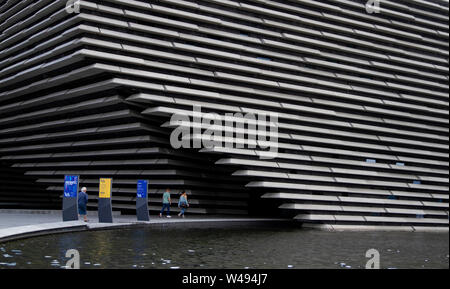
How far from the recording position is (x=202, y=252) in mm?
11680

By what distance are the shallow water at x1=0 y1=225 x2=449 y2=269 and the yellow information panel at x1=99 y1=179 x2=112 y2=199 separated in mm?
3093

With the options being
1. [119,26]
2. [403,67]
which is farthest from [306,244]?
[403,67]

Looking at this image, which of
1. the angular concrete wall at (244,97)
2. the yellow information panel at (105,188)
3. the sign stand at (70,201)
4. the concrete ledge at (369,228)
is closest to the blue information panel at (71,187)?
the sign stand at (70,201)

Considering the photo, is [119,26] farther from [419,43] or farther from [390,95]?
[419,43]

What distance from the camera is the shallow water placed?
9.77 m

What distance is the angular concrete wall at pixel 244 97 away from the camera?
2142cm

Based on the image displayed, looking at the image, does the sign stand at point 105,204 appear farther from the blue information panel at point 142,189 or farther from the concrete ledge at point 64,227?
the blue information panel at point 142,189

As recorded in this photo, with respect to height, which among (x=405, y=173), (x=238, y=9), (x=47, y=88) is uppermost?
(x=238, y=9)

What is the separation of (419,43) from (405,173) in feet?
24.5

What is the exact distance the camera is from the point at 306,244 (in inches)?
568

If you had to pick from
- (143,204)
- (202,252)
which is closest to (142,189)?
(143,204)

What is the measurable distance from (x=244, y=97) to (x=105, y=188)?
744 centimetres

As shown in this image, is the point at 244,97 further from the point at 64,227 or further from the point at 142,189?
the point at 64,227

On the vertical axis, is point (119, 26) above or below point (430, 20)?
below
